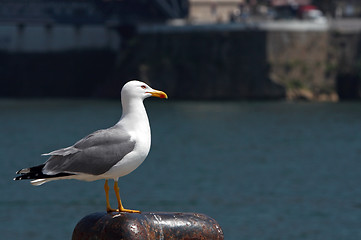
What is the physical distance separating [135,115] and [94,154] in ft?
1.77

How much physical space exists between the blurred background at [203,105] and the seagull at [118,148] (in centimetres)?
2054

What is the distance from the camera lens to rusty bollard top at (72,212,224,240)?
8.57 meters

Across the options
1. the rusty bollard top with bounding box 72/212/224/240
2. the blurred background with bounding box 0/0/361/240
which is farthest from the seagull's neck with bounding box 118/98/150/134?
the blurred background with bounding box 0/0/361/240

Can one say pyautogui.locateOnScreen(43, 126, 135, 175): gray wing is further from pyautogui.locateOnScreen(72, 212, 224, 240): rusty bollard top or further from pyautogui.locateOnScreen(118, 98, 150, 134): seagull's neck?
pyautogui.locateOnScreen(72, 212, 224, 240): rusty bollard top

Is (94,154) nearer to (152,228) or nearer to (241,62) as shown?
(152,228)

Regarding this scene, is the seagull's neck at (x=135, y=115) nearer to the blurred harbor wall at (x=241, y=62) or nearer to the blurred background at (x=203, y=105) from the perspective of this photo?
the blurred background at (x=203, y=105)

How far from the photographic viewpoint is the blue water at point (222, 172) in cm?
3409

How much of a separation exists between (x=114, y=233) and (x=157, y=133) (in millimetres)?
66533

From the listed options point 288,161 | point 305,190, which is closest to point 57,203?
point 305,190

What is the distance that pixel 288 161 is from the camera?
2253 inches

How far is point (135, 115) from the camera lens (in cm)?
948

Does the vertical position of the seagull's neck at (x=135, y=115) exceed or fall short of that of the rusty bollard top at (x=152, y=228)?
it exceeds it

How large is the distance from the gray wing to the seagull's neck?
10cm

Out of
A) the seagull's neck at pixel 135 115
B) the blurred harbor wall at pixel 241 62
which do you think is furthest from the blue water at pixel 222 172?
the seagull's neck at pixel 135 115
